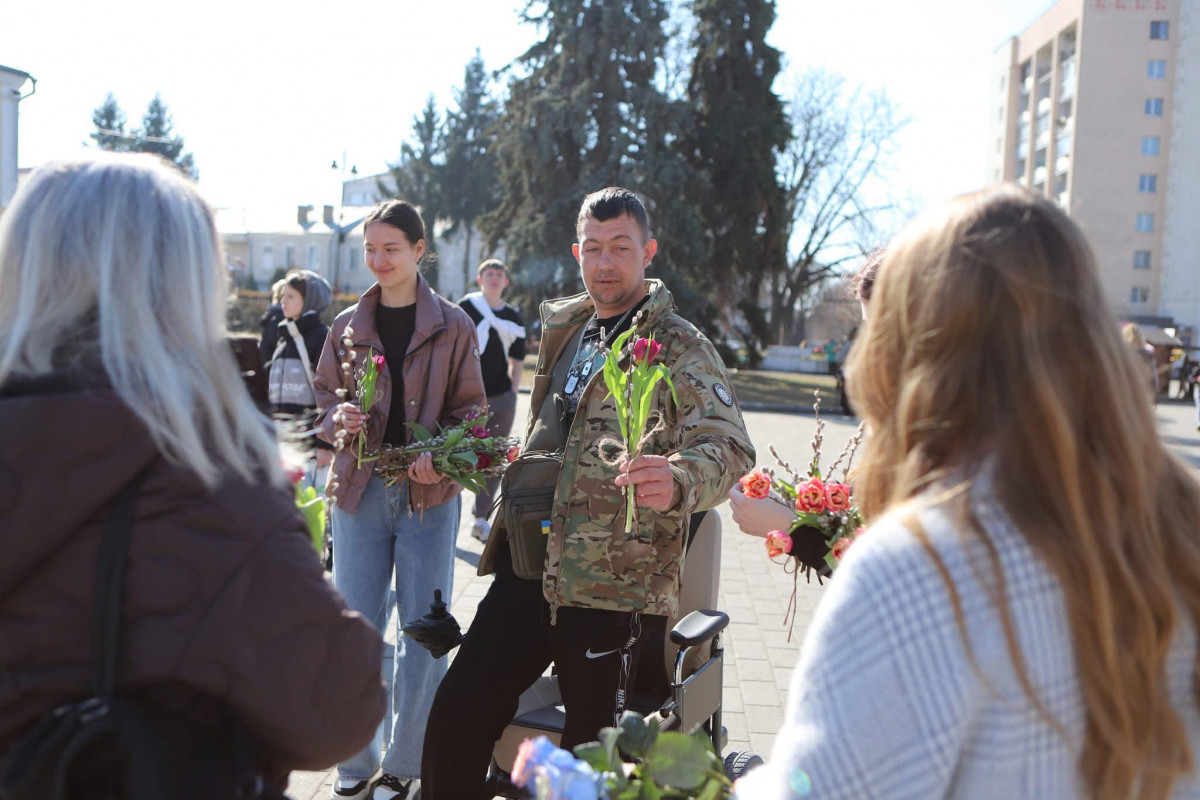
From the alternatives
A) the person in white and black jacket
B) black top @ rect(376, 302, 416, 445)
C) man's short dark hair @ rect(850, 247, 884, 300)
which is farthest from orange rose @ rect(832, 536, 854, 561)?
the person in white and black jacket

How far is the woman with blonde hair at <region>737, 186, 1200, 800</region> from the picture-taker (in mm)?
1188

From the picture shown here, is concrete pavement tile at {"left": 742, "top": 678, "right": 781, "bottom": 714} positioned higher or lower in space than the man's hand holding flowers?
lower

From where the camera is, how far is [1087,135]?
58.6 m

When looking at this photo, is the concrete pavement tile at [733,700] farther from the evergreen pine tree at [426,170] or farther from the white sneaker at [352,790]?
the evergreen pine tree at [426,170]

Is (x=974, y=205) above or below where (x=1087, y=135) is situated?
below

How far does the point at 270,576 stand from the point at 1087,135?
67.3m

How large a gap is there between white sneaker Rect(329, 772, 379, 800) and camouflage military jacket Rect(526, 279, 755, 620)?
129cm

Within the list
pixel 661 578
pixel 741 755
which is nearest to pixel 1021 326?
pixel 661 578

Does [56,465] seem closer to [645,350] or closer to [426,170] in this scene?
[645,350]

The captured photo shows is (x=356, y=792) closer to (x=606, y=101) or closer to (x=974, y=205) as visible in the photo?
(x=974, y=205)

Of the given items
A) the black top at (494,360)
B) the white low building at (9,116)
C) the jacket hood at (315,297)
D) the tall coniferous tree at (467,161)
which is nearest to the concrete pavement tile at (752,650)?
the black top at (494,360)

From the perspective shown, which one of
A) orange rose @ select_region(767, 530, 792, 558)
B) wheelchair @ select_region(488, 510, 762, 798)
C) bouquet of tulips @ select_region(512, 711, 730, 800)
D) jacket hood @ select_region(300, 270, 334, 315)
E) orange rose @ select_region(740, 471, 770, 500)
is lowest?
wheelchair @ select_region(488, 510, 762, 798)

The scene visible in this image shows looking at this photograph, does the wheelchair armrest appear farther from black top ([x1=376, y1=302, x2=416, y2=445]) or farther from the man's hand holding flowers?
black top ([x1=376, y1=302, x2=416, y2=445])

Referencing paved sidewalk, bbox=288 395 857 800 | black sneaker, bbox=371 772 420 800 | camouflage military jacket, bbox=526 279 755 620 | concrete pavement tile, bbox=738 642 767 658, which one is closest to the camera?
camouflage military jacket, bbox=526 279 755 620
